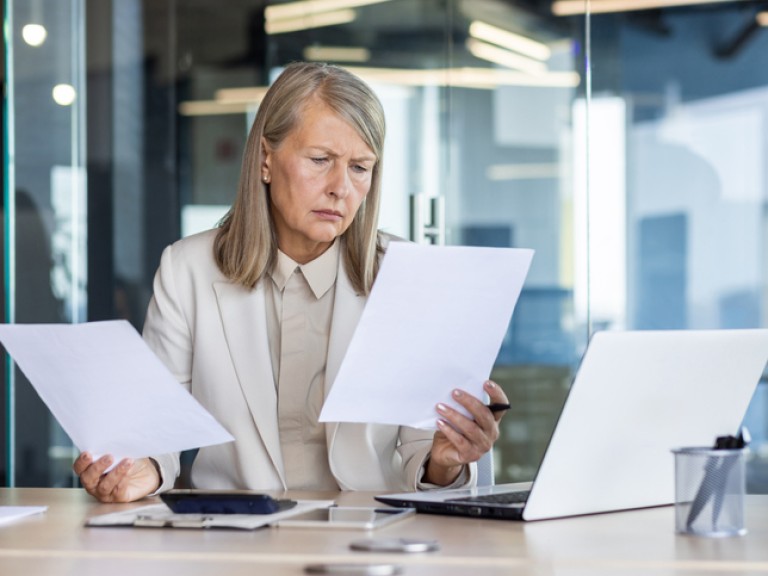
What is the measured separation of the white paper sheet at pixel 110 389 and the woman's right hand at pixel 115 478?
0.02 m

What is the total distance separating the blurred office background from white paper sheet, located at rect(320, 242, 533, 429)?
8.89ft

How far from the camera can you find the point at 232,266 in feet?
7.09

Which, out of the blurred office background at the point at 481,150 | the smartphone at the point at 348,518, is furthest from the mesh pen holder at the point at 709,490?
the blurred office background at the point at 481,150

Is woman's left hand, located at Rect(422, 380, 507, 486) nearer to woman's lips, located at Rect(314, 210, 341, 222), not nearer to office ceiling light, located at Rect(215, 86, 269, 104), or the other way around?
woman's lips, located at Rect(314, 210, 341, 222)

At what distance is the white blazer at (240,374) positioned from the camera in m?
2.04

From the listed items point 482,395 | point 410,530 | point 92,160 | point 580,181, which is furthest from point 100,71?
point 410,530

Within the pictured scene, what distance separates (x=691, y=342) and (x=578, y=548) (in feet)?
1.07

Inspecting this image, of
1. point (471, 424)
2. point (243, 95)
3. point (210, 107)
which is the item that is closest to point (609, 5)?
point (243, 95)

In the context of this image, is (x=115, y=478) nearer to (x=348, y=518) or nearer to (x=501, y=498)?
(x=348, y=518)

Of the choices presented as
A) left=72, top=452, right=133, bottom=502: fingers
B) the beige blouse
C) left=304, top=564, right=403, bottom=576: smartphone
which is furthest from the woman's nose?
left=304, top=564, right=403, bottom=576: smartphone

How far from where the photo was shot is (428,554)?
1227 millimetres

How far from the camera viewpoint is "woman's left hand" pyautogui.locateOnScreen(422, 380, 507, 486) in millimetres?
1688

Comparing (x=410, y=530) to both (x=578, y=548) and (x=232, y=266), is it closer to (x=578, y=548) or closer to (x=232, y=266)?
(x=578, y=548)

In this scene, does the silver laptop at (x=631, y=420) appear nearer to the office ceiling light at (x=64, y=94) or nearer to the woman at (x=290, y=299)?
the woman at (x=290, y=299)
